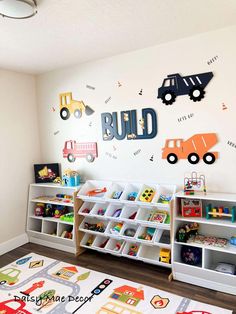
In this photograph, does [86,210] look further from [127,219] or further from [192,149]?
[192,149]

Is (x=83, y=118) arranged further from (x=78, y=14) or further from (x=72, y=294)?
(x=72, y=294)

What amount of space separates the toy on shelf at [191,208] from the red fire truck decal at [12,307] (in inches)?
66.8

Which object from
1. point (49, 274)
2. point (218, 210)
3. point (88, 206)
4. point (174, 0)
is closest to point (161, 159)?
point (218, 210)

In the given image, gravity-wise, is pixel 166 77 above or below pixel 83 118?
above

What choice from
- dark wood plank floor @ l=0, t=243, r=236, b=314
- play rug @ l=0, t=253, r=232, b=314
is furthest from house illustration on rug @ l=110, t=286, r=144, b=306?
dark wood plank floor @ l=0, t=243, r=236, b=314

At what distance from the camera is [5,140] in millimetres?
3344

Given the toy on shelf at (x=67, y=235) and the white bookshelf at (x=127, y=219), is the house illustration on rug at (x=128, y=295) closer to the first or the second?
the white bookshelf at (x=127, y=219)

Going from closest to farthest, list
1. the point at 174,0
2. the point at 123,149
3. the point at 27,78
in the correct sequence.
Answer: the point at 174,0, the point at 123,149, the point at 27,78

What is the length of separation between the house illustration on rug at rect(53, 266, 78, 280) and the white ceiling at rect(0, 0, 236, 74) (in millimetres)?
2401

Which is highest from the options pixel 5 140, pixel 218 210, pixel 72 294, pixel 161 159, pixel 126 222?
pixel 5 140

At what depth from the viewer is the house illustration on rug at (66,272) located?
266cm

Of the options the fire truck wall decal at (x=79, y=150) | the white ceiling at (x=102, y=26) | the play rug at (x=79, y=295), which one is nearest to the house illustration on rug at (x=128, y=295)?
the play rug at (x=79, y=295)

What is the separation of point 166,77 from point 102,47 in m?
0.75

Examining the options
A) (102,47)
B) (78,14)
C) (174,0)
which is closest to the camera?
(174,0)
